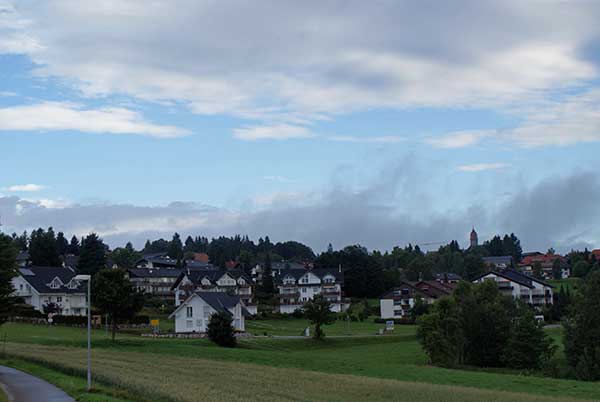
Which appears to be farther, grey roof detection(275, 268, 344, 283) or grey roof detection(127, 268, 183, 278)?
grey roof detection(127, 268, 183, 278)

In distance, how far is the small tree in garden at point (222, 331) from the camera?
67.4 metres

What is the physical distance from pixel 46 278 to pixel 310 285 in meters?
51.0

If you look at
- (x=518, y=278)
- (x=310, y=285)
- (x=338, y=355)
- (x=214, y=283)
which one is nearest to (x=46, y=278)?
(x=214, y=283)

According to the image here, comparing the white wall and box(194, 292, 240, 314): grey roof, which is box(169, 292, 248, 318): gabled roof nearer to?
box(194, 292, 240, 314): grey roof

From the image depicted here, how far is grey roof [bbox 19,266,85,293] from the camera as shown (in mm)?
108062

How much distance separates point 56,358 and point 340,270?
104568 millimetres

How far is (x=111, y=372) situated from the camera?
36719 millimetres

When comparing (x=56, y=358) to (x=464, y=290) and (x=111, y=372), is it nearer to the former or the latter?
(x=111, y=372)

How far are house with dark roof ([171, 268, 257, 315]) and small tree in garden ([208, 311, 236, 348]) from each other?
59675 millimetres

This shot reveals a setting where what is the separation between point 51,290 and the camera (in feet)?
356

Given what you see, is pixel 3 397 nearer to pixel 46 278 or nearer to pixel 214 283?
pixel 46 278

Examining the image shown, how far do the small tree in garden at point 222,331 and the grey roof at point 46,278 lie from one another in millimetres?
47776

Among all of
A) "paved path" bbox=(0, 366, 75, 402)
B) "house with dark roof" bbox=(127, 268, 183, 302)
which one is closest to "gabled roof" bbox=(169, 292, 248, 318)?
"paved path" bbox=(0, 366, 75, 402)

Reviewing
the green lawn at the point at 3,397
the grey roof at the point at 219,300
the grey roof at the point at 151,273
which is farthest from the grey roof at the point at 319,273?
the green lawn at the point at 3,397
